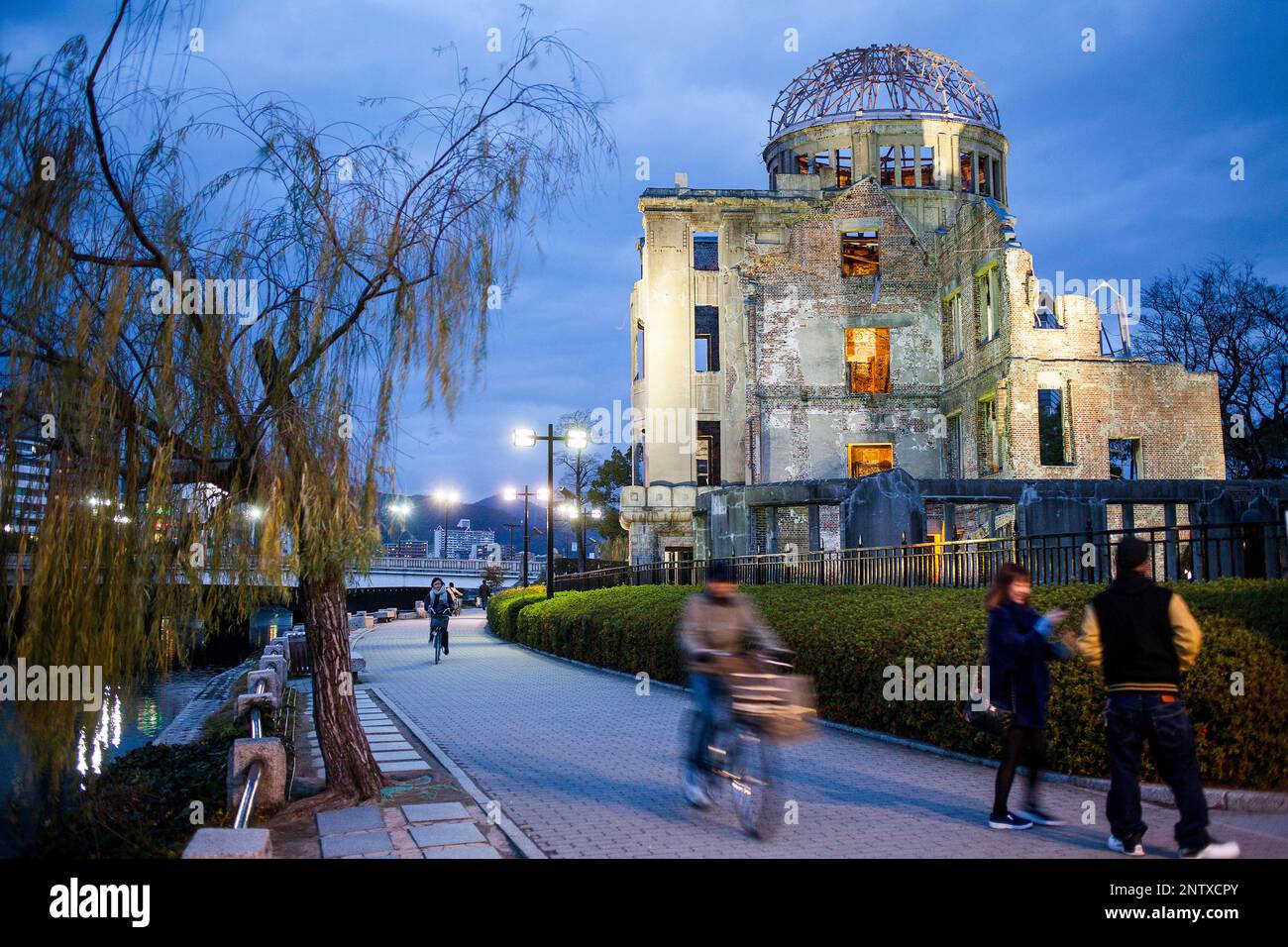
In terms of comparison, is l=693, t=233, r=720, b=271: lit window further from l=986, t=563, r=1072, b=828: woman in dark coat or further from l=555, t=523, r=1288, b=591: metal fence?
l=986, t=563, r=1072, b=828: woman in dark coat

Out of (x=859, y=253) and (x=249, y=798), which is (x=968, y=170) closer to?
(x=859, y=253)

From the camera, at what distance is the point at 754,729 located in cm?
755

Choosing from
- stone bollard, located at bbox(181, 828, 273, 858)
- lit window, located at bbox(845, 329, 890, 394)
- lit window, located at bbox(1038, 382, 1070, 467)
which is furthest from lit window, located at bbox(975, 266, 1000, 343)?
stone bollard, located at bbox(181, 828, 273, 858)

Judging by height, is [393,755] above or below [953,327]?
below

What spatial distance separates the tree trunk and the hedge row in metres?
5.46

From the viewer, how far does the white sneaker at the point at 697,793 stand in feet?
26.2

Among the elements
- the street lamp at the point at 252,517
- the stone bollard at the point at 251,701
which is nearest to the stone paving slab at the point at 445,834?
the street lamp at the point at 252,517

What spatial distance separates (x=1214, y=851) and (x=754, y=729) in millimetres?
2896

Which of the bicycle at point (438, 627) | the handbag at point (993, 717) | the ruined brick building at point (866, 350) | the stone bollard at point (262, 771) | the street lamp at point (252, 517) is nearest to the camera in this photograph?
the handbag at point (993, 717)

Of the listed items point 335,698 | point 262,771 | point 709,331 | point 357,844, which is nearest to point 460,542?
point 709,331

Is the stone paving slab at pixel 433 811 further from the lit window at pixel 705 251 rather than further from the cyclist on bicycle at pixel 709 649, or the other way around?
the lit window at pixel 705 251

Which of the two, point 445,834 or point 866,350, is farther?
point 866,350

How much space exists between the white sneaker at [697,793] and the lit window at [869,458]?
30.6 metres

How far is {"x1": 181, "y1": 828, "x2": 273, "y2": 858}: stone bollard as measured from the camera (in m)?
5.52
